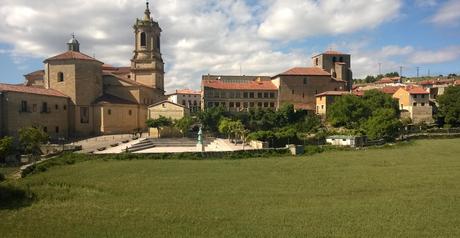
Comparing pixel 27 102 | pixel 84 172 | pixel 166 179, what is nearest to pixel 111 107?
pixel 27 102

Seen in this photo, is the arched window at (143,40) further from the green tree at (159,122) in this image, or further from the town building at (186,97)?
the town building at (186,97)

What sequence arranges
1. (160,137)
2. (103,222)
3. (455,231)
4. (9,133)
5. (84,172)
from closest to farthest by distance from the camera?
(455,231), (103,222), (84,172), (9,133), (160,137)

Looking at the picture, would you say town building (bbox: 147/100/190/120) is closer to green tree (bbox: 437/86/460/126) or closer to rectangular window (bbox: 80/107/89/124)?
rectangular window (bbox: 80/107/89/124)

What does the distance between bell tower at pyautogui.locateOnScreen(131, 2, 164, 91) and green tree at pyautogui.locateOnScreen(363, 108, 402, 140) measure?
27.9 m

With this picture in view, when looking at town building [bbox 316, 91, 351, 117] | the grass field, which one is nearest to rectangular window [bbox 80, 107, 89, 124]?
the grass field

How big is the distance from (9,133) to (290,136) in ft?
79.6

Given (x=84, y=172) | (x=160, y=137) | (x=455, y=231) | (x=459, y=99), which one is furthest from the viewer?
(x=459, y=99)

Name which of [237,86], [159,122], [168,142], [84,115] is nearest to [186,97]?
[237,86]

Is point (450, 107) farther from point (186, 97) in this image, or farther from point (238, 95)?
point (186, 97)

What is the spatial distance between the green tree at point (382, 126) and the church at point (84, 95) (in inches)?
1015

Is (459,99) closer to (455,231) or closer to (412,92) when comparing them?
(412,92)

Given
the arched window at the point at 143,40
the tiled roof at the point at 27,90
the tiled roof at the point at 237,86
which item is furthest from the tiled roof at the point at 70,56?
the tiled roof at the point at 237,86

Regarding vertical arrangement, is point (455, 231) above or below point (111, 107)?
below

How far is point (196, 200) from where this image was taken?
15.5m
